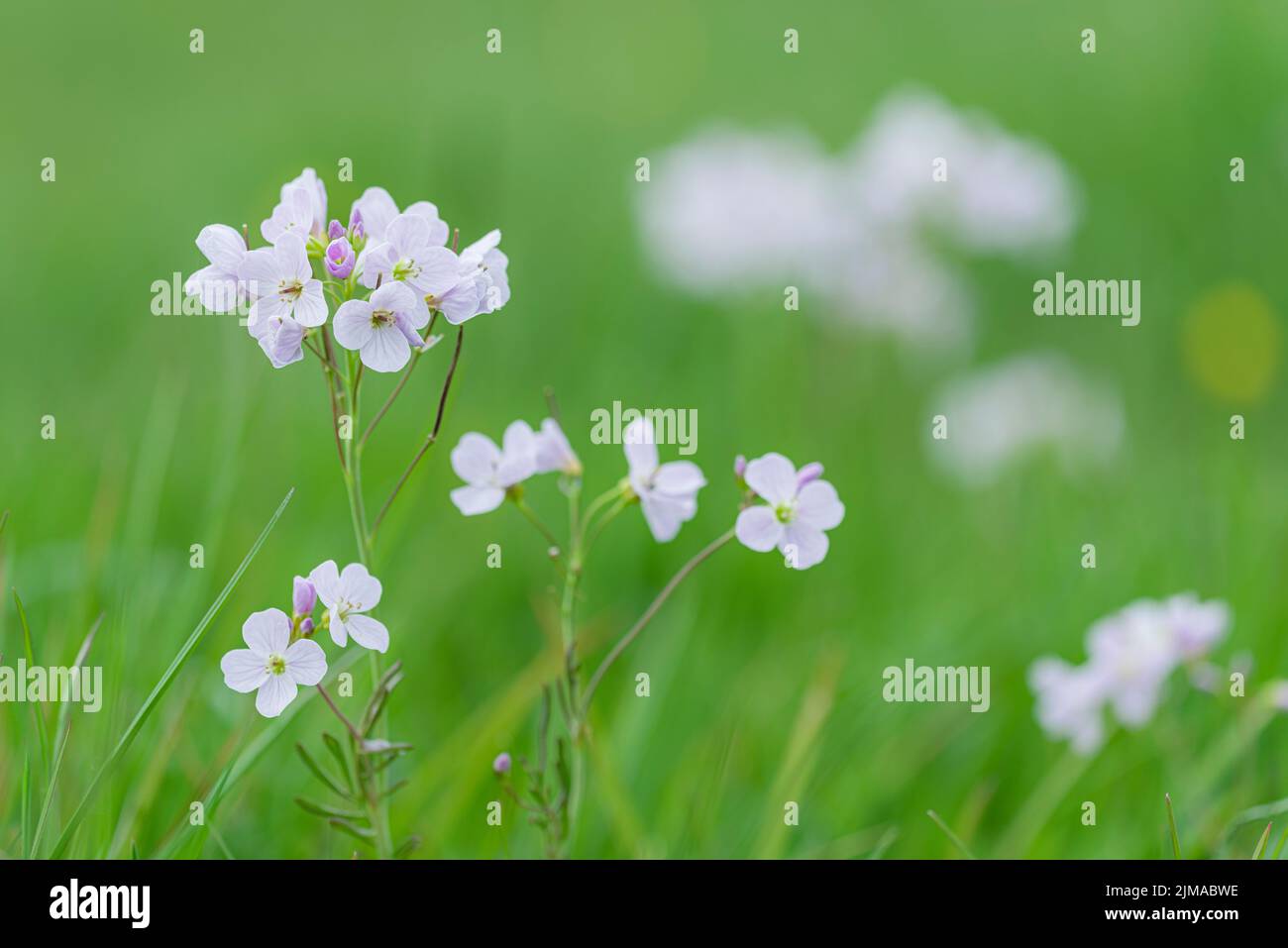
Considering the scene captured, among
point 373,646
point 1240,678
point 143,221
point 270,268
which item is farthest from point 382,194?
point 143,221

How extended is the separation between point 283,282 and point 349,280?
6 centimetres

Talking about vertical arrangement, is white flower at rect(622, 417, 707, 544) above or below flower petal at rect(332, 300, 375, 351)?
below

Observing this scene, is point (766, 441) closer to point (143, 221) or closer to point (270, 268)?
point (270, 268)

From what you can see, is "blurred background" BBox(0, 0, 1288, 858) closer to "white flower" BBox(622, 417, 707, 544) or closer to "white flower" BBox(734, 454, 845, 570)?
"white flower" BBox(622, 417, 707, 544)

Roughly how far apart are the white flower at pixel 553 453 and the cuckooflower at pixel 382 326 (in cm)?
23

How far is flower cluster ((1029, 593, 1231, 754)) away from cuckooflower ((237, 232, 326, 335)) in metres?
1.21

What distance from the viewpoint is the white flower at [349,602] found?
123cm

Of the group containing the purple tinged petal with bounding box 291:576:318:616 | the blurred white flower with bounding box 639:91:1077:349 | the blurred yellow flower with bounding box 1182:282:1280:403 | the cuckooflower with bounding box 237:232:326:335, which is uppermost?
the blurred white flower with bounding box 639:91:1077:349

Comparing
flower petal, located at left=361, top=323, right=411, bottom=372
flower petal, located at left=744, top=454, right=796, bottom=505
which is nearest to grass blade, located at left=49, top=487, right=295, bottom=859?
flower petal, located at left=361, top=323, right=411, bottom=372

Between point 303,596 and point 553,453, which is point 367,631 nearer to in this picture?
point 303,596

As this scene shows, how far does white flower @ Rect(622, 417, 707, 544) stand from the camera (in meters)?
1.39

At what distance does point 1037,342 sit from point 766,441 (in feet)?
4.92

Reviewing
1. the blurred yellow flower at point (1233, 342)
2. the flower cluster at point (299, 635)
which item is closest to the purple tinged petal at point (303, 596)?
the flower cluster at point (299, 635)

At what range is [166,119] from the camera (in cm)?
641
